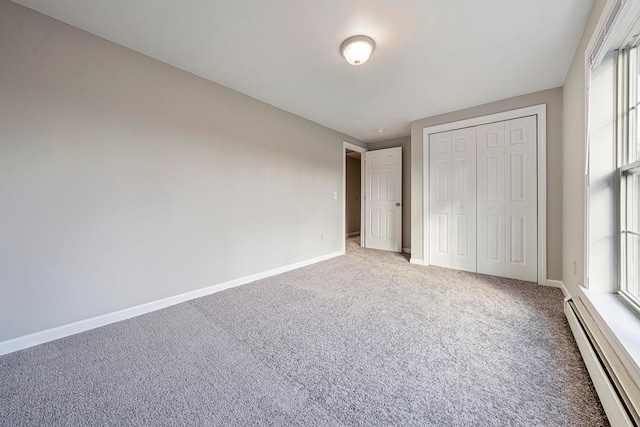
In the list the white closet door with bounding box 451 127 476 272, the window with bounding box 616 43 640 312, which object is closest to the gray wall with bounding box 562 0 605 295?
the window with bounding box 616 43 640 312

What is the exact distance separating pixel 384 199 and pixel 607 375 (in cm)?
388

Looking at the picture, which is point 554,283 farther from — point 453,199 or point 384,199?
point 384,199

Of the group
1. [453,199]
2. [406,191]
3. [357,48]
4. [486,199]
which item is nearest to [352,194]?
[406,191]

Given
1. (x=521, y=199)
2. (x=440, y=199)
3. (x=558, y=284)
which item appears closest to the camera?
(x=558, y=284)

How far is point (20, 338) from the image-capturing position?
164cm

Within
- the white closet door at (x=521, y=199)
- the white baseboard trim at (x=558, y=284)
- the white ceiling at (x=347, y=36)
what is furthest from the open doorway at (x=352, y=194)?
the white baseboard trim at (x=558, y=284)

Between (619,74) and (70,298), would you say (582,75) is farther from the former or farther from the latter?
(70,298)

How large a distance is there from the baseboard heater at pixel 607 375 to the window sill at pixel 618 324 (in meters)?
0.03

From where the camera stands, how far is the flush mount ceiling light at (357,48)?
191cm

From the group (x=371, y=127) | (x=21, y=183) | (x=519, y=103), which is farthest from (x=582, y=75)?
(x=21, y=183)

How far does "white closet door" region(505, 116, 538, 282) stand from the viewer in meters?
2.90

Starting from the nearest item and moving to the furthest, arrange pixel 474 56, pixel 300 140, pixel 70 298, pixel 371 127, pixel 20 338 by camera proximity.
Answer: pixel 20 338, pixel 70 298, pixel 474 56, pixel 300 140, pixel 371 127

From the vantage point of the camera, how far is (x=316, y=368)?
56.6 inches

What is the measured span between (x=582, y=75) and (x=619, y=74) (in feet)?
1.63
